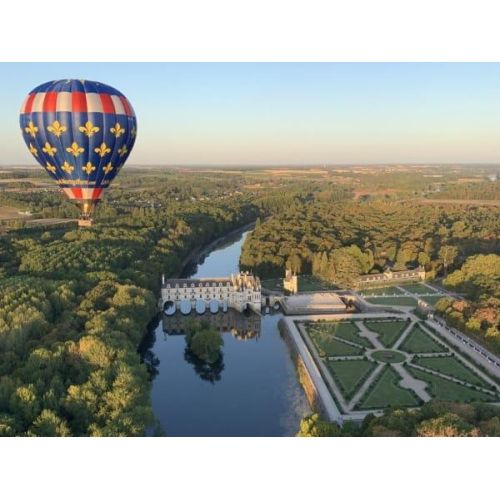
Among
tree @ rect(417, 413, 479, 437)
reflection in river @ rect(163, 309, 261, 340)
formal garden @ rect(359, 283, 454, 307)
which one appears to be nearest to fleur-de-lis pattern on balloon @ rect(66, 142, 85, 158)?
reflection in river @ rect(163, 309, 261, 340)

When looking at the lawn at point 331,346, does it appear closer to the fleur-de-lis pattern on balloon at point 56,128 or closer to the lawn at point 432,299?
the lawn at point 432,299

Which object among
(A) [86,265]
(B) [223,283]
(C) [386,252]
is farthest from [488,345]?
(A) [86,265]

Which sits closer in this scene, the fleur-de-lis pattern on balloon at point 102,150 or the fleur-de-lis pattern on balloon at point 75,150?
the fleur-de-lis pattern on balloon at point 75,150

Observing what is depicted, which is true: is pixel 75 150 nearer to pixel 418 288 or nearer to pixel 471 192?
pixel 418 288

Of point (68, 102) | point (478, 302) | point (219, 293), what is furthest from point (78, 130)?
point (478, 302)

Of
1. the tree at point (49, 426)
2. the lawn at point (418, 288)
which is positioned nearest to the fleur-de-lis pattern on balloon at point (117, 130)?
the tree at point (49, 426)

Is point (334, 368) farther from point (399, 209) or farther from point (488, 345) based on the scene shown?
point (399, 209)
